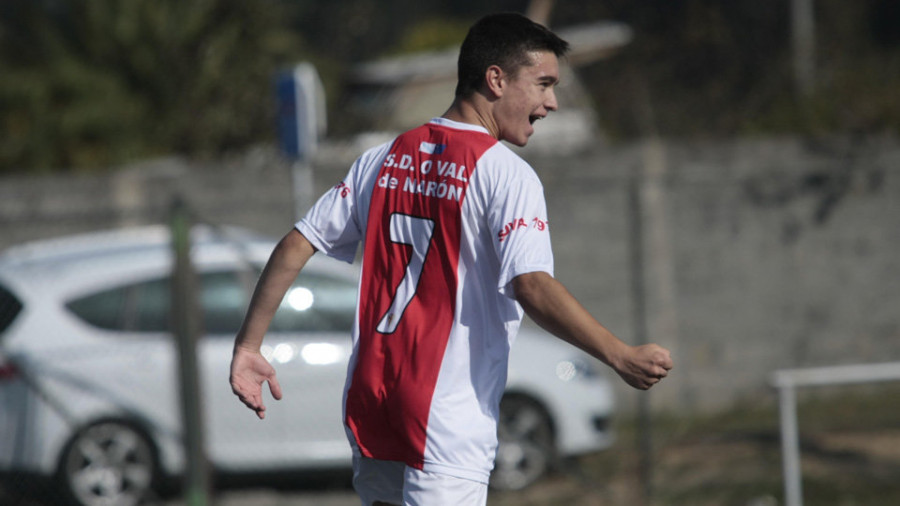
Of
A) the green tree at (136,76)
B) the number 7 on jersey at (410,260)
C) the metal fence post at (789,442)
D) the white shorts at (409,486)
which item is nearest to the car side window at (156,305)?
the metal fence post at (789,442)

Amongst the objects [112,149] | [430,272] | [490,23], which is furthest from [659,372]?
[112,149]

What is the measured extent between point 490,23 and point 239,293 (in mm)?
4424

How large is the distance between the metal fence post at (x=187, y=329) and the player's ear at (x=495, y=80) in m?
3.40

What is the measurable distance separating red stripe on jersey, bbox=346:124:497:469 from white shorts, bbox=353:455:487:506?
4cm

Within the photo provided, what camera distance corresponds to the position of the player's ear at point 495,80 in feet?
9.63

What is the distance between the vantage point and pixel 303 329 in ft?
23.0

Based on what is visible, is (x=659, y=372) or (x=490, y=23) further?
(x=490, y=23)

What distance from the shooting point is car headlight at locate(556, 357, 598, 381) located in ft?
25.4

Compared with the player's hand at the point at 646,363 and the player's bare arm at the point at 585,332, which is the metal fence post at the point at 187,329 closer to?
the player's bare arm at the point at 585,332

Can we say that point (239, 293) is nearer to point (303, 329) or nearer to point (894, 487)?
point (303, 329)

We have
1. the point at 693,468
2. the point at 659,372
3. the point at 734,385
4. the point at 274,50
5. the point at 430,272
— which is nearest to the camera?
the point at 659,372

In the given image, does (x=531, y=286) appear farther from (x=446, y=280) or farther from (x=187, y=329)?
(x=187, y=329)

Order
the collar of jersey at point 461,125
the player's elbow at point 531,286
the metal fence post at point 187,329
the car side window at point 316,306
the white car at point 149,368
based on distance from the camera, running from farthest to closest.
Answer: the car side window at point 316,306 < the white car at point 149,368 < the metal fence post at point 187,329 < the collar of jersey at point 461,125 < the player's elbow at point 531,286

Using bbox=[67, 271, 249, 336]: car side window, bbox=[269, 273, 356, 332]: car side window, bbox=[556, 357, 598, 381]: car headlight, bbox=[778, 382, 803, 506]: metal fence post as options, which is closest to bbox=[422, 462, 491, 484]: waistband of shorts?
bbox=[778, 382, 803, 506]: metal fence post
